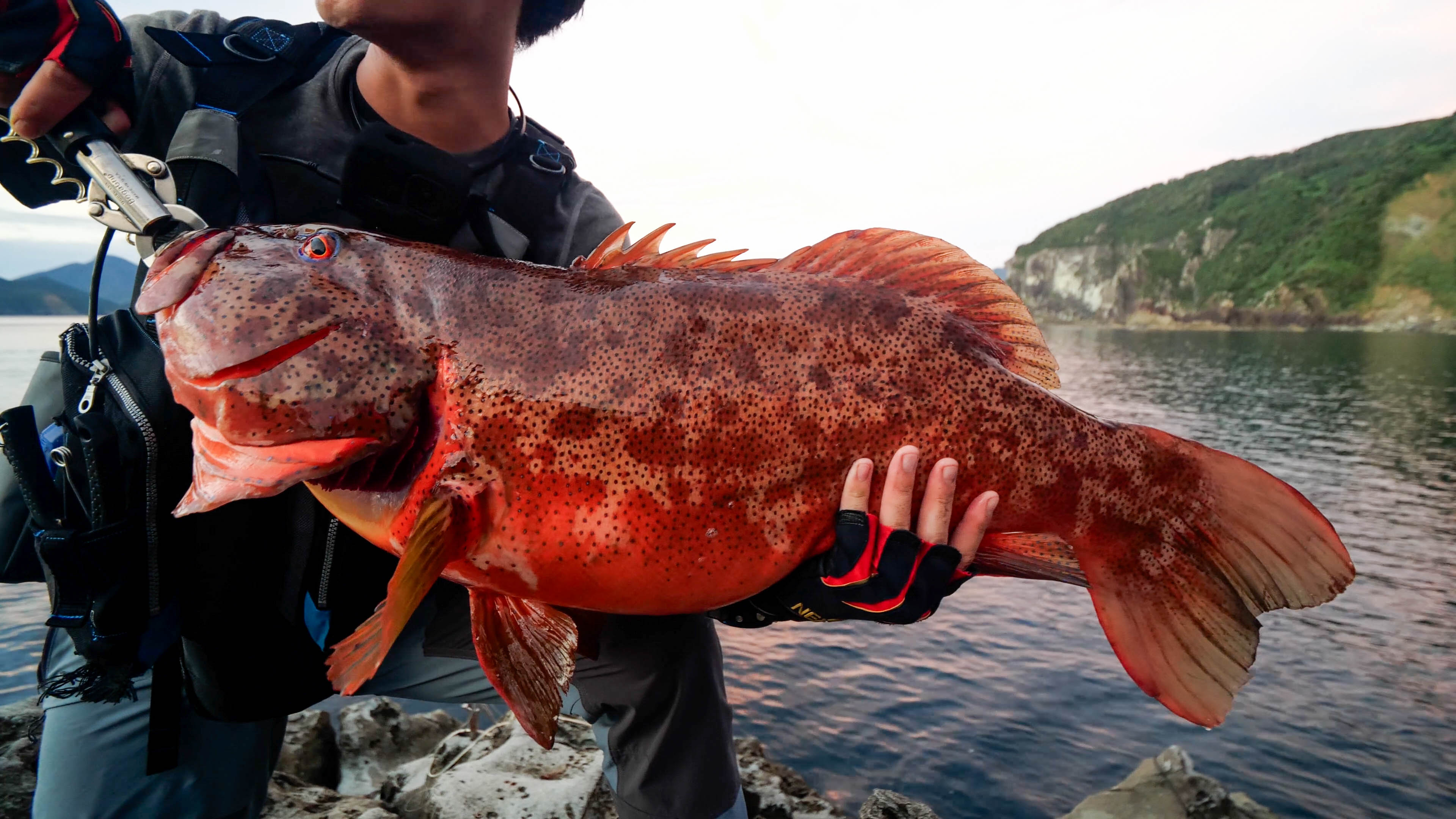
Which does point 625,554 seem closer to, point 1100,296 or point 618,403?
point 618,403

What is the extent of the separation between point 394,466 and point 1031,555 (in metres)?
1.88

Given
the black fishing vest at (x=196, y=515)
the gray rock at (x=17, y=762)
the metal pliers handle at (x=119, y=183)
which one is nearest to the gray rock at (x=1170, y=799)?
the black fishing vest at (x=196, y=515)

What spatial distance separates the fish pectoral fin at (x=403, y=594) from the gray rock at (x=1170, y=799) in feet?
18.3

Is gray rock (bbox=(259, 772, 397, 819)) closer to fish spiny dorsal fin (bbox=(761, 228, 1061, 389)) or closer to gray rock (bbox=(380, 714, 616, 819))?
gray rock (bbox=(380, 714, 616, 819))

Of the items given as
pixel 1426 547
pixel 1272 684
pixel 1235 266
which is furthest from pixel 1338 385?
pixel 1235 266

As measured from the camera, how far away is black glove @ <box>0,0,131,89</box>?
7.00 ft

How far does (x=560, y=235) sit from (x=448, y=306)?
47.2 inches

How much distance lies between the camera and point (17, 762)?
13.9 feet

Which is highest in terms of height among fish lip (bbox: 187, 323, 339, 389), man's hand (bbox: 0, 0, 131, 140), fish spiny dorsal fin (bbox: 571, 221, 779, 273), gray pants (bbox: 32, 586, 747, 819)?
man's hand (bbox: 0, 0, 131, 140)

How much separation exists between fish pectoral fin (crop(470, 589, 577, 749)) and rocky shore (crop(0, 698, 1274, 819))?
2.01m

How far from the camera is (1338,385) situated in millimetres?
35344

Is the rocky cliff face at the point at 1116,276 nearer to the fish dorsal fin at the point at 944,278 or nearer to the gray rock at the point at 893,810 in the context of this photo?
the gray rock at the point at 893,810

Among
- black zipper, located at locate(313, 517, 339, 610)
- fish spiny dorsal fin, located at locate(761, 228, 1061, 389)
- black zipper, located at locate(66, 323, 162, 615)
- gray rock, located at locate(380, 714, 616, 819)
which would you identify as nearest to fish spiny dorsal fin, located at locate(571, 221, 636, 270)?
fish spiny dorsal fin, located at locate(761, 228, 1061, 389)

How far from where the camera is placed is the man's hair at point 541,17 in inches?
129
